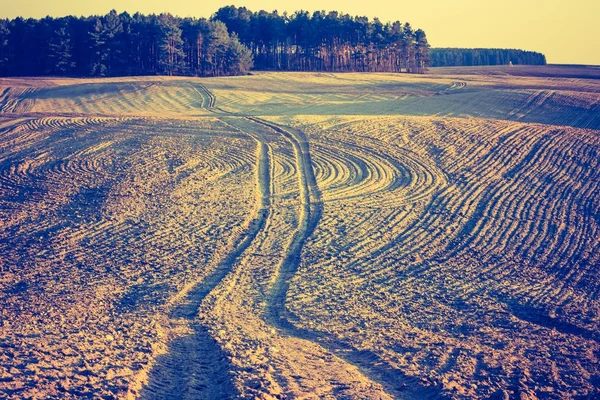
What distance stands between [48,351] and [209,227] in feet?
24.9

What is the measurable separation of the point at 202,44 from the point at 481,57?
316 ft

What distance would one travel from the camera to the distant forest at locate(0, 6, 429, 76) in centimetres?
6806

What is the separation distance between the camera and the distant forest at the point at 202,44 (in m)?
68.1

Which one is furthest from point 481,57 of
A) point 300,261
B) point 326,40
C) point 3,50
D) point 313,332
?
point 313,332

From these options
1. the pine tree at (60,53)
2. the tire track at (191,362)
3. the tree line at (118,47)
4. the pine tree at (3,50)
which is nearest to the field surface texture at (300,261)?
the tire track at (191,362)

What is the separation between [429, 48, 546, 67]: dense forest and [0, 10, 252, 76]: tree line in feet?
269

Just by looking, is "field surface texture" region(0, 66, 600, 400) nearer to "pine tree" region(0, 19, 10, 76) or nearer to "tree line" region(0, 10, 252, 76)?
"tree line" region(0, 10, 252, 76)

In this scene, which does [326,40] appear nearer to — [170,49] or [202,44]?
[202,44]

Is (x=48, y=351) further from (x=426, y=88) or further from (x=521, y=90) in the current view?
(x=426, y=88)

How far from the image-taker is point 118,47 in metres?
70.2

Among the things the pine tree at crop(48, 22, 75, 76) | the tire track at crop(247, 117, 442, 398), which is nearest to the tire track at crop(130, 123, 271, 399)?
the tire track at crop(247, 117, 442, 398)

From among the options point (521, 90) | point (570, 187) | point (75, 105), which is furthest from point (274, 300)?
point (521, 90)

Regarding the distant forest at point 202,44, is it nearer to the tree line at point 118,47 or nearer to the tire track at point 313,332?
the tree line at point 118,47

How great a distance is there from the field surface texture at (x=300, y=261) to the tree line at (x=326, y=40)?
185ft
